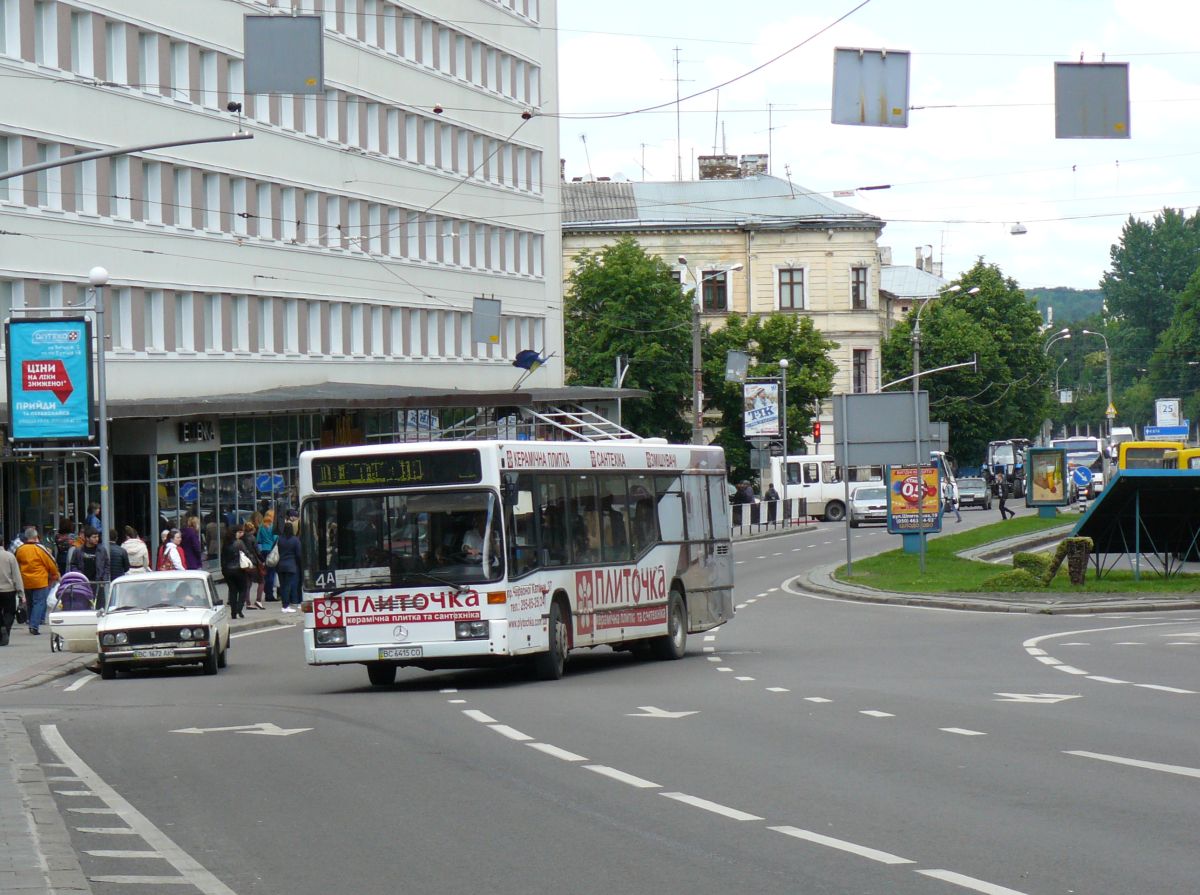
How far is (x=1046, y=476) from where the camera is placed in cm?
6556

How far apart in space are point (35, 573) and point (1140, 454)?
4777 centimetres

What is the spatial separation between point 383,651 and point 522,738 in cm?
559

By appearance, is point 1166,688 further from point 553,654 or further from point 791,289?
point 791,289

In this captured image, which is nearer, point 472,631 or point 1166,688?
point 1166,688

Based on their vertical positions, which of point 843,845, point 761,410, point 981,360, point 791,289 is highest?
point 791,289

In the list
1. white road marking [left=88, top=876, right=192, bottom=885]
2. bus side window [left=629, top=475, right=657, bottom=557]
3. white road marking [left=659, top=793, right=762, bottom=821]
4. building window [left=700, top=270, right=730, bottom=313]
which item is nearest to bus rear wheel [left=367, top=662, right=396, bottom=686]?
bus side window [left=629, top=475, right=657, bottom=557]

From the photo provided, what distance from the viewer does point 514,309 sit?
246 feet

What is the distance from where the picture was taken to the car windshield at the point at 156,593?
2628cm

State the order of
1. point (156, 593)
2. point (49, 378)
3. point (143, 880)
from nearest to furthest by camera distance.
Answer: point (143, 880), point (156, 593), point (49, 378)

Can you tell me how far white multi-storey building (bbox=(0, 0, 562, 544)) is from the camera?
151 ft

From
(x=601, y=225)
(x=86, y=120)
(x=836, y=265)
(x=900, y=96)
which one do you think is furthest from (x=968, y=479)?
(x=900, y=96)

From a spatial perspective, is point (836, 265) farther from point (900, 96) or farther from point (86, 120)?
point (900, 96)

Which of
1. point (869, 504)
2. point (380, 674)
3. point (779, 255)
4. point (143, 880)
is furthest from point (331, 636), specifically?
point (779, 255)

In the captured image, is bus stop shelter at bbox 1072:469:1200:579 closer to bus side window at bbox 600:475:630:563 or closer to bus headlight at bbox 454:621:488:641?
bus side window at bbox 600:475:630:563
